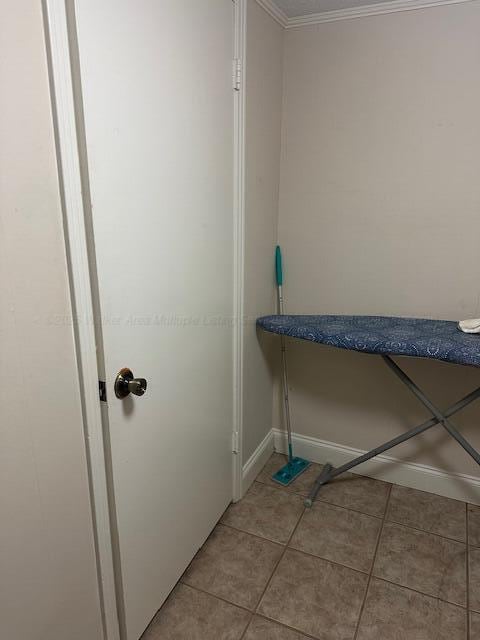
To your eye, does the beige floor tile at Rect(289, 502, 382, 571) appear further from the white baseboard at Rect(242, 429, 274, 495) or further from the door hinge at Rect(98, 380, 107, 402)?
the door hinge at Rect(98, 380, 107, 402)

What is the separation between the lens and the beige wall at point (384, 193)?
1811mm

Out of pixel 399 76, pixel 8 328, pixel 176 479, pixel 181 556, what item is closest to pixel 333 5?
pixel 399 76

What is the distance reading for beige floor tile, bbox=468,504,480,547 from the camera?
185cm

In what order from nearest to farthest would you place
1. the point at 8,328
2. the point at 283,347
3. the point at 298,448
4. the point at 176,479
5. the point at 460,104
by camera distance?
1. the point at 8,328
2. the point at 176,479
3. the point at 460,104
4. the point at 283,347
5. the point at 298,448

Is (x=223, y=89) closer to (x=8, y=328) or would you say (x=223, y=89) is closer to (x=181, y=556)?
(x=8, y=328)

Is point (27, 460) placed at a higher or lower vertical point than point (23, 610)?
higher

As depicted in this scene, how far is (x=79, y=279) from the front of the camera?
3.24 feet

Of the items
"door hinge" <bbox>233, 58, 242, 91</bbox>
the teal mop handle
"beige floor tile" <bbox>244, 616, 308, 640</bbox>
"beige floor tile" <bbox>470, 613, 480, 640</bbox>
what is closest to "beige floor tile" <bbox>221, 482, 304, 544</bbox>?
the teal mop handle

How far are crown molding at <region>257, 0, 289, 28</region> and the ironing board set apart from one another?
1.34 m

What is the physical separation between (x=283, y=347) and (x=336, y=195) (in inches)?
32.4

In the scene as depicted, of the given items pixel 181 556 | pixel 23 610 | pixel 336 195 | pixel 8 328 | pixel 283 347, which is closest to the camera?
pixel 8 328

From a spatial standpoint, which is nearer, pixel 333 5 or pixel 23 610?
pixel 23 610

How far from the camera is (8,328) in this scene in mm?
850

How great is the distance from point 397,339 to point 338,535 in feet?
3.11
